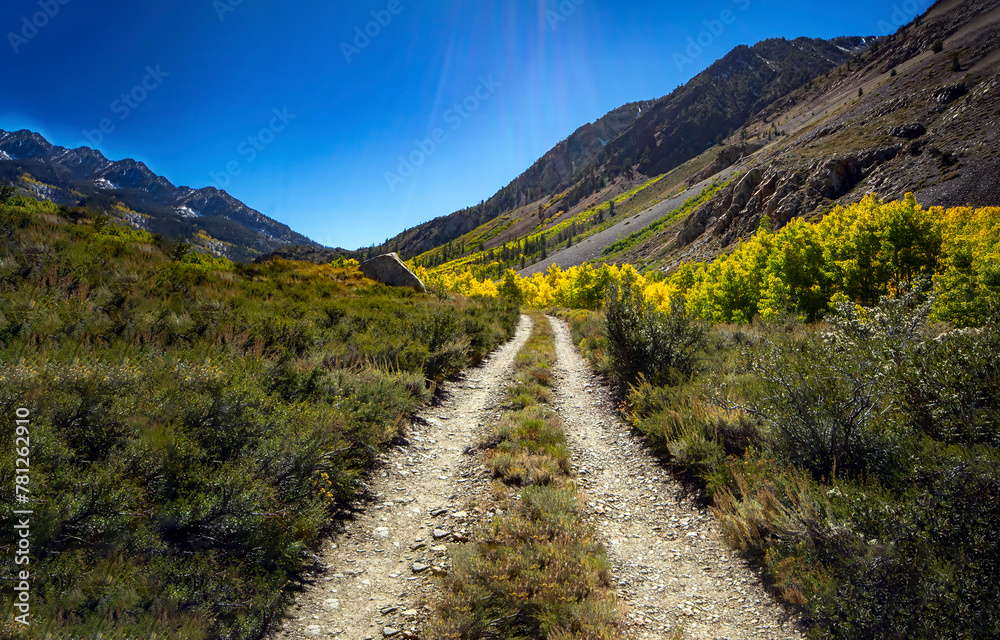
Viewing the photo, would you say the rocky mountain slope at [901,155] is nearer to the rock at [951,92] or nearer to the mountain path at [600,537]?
the rock at [951,92]

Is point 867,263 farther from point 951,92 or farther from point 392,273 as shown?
point 951,92

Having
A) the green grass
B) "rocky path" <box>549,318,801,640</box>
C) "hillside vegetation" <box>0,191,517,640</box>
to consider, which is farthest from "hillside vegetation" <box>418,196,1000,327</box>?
"hillside vegetation" <box>0,191,517,640</box>

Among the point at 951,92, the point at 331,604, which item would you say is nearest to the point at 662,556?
the point at 331,604

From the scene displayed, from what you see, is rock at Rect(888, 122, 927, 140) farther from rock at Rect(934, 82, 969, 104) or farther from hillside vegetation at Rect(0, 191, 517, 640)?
hillside vegetation at Rect(0, 191, 517, 640)

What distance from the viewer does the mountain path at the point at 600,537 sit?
10.7 feet

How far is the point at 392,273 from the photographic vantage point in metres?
28.7

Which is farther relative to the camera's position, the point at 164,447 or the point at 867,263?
the point at 867,263

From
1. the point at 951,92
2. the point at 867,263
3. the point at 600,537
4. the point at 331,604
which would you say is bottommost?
the point at 867,263

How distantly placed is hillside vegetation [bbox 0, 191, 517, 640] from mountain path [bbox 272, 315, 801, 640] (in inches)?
15.7

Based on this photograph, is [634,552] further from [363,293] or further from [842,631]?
[363,293]

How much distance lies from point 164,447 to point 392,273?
26.2m

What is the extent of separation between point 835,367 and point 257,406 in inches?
275

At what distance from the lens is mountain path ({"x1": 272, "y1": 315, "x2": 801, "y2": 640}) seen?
3254 mm

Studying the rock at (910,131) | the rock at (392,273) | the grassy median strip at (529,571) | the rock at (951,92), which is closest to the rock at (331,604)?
the grassy median strip at (529,571)
